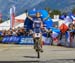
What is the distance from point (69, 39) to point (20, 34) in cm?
999

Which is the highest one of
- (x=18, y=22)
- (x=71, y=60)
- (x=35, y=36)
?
(x=18, y=22)

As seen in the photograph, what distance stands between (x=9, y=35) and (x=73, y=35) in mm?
13339

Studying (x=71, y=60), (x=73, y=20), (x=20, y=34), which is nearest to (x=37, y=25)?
A: (x=71, y=60)

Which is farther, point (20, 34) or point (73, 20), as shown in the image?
point (20, 34)

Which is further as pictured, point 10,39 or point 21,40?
point 10,39

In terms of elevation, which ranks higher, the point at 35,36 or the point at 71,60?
the point at 35,36

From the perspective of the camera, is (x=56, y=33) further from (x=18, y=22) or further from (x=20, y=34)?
(x=18, y=22)

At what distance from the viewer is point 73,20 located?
35.2 metres

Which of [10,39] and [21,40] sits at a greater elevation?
[10,39]

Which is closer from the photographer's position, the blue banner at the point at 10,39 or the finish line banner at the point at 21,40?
the finish line banner at the point at 21,40

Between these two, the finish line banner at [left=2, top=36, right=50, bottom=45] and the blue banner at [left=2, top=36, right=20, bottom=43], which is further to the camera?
the blue banner at [left=2, top=36, right=20, bottom=43]

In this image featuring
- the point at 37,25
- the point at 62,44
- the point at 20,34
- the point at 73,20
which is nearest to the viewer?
the point at 37,25

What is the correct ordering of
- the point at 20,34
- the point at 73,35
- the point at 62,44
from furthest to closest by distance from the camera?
the point at 20,34 → the point at 62,44 → the point at 73,35

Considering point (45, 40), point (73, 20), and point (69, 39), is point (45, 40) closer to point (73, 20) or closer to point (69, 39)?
point (73, 20)
